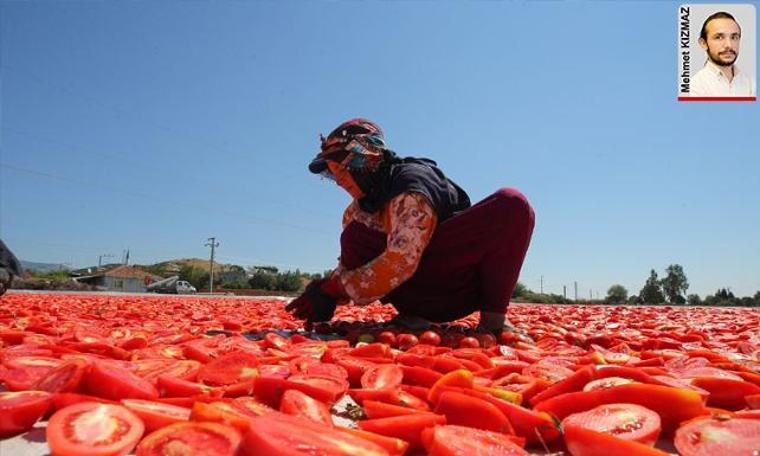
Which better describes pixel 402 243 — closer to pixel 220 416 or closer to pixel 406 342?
pixel 406 342

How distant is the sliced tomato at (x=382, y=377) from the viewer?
1.44 m

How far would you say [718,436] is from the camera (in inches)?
38.8

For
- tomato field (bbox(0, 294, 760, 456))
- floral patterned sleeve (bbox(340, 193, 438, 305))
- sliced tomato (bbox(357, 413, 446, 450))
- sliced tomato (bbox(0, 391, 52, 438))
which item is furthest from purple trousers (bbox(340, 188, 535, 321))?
sliced tomato (bbox(0, 391, 52, 438))

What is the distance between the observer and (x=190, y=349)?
5.90ft

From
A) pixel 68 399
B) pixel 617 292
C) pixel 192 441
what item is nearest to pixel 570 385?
pixel 192 441

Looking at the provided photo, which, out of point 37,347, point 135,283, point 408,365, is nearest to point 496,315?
point 408,365

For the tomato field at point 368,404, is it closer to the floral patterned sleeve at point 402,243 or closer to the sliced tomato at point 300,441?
the sliced tomato at point 300,441

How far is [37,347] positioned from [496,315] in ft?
7.53

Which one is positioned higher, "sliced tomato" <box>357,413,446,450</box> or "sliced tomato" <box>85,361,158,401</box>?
"sliced tomato" <box>85,361,158,401</box>

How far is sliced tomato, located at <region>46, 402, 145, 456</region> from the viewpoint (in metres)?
0.84

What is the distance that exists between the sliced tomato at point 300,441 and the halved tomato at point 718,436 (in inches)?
25.5

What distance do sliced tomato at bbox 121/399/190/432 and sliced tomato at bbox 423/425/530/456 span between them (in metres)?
0.52

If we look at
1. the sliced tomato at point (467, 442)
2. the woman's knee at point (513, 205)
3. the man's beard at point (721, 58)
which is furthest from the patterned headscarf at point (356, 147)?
the man's beard at point (721, 58)

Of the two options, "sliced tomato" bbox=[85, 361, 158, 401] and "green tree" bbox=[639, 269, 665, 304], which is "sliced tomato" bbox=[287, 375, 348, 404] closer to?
"sliced tomato" bbox=[85, 361, 158, 401]
